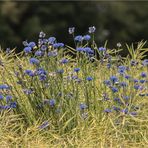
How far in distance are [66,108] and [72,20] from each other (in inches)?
896

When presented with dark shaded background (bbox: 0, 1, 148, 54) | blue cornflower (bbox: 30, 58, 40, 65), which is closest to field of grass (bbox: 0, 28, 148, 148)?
blue cornflower (bbox: 30, 58, 40, 65)

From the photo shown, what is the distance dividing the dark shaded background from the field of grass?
60.7 feet

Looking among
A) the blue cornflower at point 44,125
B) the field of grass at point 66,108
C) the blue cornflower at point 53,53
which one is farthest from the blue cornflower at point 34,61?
the blue cornflower at point 44,125

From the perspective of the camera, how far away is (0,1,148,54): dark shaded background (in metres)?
25.0

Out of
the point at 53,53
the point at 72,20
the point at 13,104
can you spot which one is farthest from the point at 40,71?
the point at 72,20

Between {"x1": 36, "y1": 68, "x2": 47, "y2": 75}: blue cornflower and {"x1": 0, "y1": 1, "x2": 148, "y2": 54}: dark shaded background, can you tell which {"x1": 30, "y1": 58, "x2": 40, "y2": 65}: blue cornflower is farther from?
{"x1": 0, "y1": 1, "x2": 148, "y2": 54}: dark shaded background

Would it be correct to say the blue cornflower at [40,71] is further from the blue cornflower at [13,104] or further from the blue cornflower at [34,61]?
the blue cornflower at [13,104]

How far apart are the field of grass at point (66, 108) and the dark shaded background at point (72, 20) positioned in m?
18.5

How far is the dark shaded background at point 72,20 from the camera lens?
2497cm

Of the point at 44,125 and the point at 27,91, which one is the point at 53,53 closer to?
the point at 27,91

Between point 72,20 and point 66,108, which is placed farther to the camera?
point 72,20

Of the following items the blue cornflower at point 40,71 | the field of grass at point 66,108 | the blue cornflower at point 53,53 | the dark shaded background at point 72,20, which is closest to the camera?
the field of grass at point 66,108

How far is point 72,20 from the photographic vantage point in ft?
89.4

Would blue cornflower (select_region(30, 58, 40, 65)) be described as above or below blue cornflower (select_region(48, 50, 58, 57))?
below
